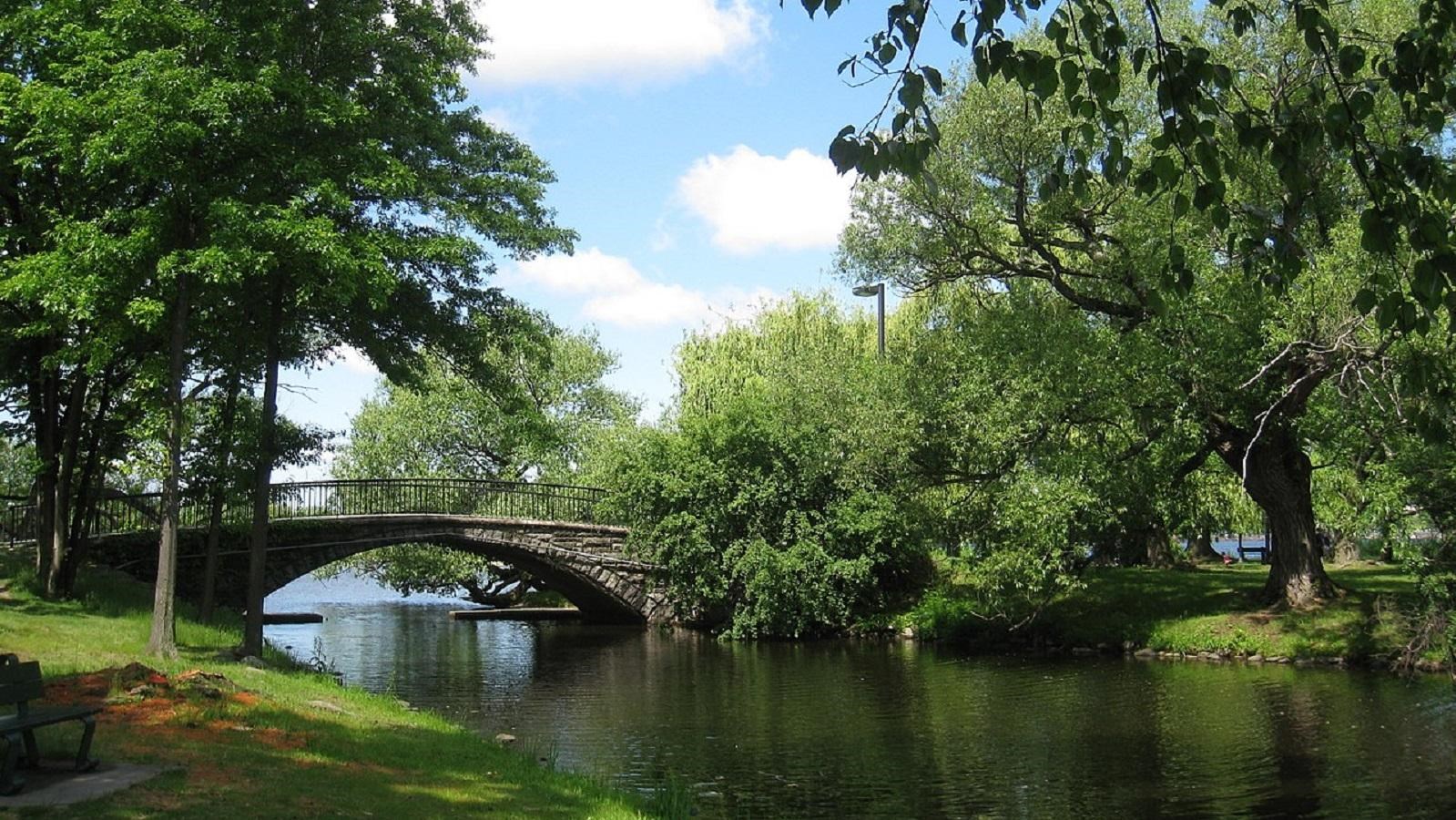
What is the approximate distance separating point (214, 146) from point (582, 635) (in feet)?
72.1

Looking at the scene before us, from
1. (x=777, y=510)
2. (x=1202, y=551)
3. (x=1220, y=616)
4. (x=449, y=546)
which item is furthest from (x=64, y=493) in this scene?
(x=1202, y=551)

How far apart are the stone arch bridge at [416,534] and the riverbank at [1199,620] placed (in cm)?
934

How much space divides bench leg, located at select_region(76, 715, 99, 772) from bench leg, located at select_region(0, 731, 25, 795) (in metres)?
0.45

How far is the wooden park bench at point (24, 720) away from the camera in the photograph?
8055 mm

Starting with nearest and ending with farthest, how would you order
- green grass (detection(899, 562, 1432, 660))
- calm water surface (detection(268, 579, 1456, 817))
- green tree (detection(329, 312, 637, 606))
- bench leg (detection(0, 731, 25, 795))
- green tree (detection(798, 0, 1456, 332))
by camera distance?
green tree (detection(798, 0, 1456, 332)) < bench leg (detection(0, 731, 25, 795)) < calm water surface (detection(268, 579, 1456, 817)) < green grass (detection(899, 562, 1432, 660)) < green tree (detection(329, 312, 637, 606))

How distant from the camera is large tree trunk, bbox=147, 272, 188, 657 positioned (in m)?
15.7

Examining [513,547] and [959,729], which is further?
[513,547]

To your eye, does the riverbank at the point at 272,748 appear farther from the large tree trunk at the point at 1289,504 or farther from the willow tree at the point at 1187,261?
the large tree trunk at the point at 1289,504

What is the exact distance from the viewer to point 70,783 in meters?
8.30

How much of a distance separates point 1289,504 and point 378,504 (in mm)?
23929

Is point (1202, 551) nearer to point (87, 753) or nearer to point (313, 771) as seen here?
point (313, 771)

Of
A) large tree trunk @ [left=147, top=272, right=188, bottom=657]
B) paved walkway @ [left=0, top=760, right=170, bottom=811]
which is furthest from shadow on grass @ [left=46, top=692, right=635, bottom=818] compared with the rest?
large tree trunk @ [left=147, top=272, right=188, bottom=657]

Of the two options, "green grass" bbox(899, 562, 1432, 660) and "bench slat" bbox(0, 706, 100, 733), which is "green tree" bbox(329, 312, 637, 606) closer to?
"green grass" bbox(899, 562, 1432, 660)

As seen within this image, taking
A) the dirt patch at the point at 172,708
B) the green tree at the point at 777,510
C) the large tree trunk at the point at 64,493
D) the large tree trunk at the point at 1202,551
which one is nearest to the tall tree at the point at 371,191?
the large tree trunk at the point at 64,493
